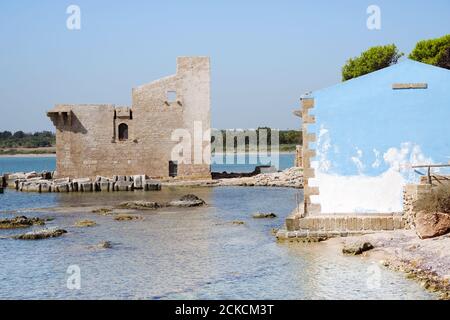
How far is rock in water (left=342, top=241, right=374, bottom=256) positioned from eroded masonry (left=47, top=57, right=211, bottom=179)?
26.6 meters

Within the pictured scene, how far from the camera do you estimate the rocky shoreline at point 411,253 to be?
9641 mm

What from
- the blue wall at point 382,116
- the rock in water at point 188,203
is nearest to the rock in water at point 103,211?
the rock in water at point 188,203

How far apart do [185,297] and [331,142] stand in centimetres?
596

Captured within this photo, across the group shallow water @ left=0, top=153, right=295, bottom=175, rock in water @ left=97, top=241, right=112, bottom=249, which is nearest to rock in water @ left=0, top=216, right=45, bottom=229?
rock in water @ left=97, top=241, right=112, bottom=249

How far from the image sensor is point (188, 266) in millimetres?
12000

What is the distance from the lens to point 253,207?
24844 mm

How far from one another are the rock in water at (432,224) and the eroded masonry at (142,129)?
88.5 feet

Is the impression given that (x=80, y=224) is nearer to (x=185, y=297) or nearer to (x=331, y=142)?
(x=331, y=142)

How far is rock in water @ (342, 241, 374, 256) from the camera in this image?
12.1 m

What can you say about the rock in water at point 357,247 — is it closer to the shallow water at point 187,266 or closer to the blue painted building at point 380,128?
the shallow water at point 187,266

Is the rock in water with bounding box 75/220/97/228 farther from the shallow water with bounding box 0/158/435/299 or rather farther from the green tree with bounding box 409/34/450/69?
the green tree with bounding box 409/34/450/69

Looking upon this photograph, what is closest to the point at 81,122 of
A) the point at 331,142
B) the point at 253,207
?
the point at 253,207

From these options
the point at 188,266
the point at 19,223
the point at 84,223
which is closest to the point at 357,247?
the point at 188,266

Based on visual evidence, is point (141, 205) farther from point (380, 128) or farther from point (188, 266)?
point (188, 266)
